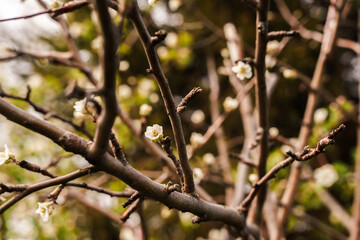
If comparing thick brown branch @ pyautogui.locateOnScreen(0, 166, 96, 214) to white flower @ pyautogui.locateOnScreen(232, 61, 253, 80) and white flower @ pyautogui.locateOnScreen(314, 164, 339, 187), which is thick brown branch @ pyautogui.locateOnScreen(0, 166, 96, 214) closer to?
white flower @ pyautogui.locateOnScreen(232, 61, 253, 80)

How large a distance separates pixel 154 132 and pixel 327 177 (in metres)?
2.12

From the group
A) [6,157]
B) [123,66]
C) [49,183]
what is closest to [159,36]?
[49,183]

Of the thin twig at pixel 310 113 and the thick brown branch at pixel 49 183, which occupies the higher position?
the thin twig at pixel 310 113

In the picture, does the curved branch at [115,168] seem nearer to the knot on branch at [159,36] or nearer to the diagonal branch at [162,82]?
the diagonal branch at [162,82]

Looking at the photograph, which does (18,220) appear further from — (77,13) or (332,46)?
(77,13)

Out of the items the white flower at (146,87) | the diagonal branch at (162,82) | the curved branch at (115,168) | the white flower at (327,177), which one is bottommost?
the curved branch at (115,168)

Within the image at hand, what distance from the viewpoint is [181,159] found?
2.84 ft

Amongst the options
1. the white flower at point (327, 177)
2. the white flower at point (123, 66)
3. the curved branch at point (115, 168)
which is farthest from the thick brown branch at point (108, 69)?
the white flower at point (327, 177)

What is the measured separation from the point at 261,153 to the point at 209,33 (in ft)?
10.6

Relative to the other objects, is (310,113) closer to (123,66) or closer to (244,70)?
(244,70)

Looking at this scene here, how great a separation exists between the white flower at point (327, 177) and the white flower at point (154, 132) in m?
1.93

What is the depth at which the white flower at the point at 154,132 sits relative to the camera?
89 centimetres

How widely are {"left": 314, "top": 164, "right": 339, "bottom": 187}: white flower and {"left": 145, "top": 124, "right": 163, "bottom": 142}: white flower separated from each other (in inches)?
76.1

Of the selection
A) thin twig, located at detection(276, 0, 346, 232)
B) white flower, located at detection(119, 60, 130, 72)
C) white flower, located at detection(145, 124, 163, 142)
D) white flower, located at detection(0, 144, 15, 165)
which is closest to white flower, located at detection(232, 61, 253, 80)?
white flower, located at detection(145, 124, 163, 142)
